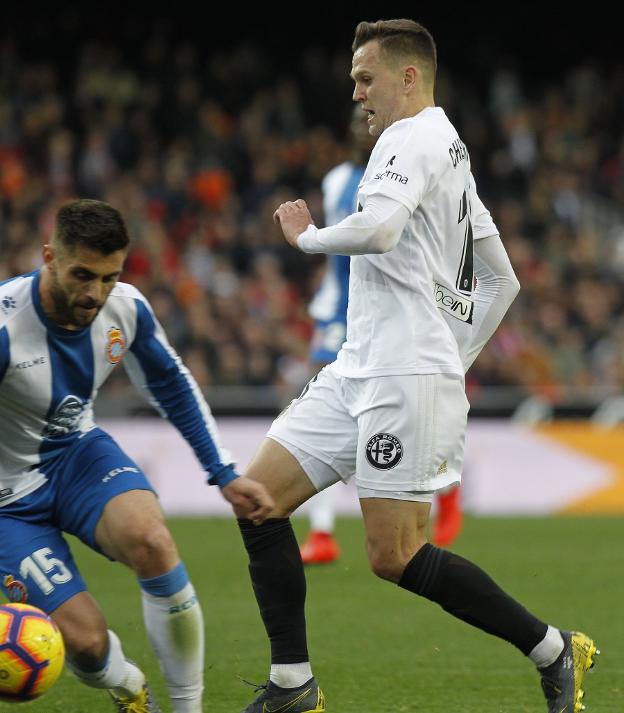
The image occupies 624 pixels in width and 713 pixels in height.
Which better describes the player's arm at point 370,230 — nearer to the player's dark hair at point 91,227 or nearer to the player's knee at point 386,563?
the player's dark hair at point 91,227

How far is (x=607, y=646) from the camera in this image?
6.27m

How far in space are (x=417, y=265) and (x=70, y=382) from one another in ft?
4.03

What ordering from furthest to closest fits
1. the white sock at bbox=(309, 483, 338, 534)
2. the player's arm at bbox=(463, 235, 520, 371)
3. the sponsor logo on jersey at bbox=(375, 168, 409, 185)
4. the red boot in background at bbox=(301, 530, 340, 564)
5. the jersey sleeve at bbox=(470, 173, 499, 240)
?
the red boot in background at bbox=(301, 530, 340, 564)
the white sock at bbox=(309, 483, 338, 534)
the player's arm at bbox=(463, 235, 520, 371)
the jersey sleeve at bbox=(470, 173, 499, 240)
the sponsor logo on jersey at bbox=(375, 168, 409, 185)

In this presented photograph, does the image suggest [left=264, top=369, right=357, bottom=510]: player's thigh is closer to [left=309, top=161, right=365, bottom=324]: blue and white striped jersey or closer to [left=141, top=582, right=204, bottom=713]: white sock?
[left=141, top=582, right=204, bottom=713]: white sock

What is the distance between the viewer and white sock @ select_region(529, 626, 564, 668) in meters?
4.60

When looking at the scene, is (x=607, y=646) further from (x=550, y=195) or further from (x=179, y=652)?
(x=550, y=195)

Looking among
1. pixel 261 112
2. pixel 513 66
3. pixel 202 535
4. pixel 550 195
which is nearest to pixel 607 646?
pixel 202 535

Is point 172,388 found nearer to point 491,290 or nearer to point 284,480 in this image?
point 284,480

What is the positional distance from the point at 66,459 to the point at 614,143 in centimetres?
1666

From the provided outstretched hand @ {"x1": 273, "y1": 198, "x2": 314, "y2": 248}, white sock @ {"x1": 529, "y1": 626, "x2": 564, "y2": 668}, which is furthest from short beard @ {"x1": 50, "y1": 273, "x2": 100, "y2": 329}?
white sock @ {"x1": 529, "y1": 626, "x2": 564, "y2": 668}

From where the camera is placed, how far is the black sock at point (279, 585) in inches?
186

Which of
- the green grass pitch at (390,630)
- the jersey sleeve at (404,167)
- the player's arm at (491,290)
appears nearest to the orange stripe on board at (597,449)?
the green grass pitch at (390,630)

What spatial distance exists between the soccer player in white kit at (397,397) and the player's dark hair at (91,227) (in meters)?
0.58

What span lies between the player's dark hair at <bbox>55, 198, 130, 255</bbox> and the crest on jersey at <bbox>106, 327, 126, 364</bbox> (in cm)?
35
